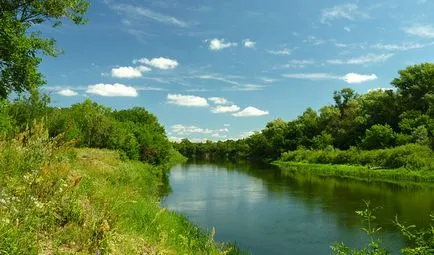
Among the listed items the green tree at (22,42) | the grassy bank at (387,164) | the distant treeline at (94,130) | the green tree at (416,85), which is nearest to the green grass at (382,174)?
the grassy bank at (387,164)

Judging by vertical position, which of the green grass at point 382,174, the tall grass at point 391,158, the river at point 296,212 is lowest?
the river at point 296,212

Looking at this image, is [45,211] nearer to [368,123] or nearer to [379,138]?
[379,138]

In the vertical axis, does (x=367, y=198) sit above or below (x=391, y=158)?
below

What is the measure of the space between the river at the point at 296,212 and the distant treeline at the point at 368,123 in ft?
94.3

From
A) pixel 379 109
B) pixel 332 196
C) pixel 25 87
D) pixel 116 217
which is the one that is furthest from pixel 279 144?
pixel 116 217

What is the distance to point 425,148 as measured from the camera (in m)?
56.4

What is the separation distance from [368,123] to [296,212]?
6386cm

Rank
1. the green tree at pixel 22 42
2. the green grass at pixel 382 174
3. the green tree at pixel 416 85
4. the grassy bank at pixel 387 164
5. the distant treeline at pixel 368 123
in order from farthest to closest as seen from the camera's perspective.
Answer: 1. the green tree at pixel 416 85
2. the distant treeline at pixel 368 123
3. the grassy bank at pixel 387 164
4. the green grass at pixel 382 174
5. the green tree at pixel 22 42

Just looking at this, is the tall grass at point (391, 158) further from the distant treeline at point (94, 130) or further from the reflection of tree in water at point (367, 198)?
the distant treeline at point (94, 130)

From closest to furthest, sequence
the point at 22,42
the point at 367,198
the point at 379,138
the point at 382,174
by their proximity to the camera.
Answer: the point at 22,42, the point at 367,198, the point at 382,174, the point at 379,138

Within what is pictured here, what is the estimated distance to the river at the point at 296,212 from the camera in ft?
67.0

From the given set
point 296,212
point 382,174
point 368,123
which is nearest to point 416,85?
point 368,123

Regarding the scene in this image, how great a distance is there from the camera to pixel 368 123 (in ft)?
286

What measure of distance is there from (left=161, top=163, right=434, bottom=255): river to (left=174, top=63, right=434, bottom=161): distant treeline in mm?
28728
